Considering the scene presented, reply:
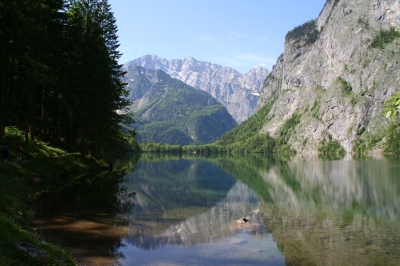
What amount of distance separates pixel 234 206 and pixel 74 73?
93.8 ft

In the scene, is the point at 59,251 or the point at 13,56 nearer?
the point at 59,251

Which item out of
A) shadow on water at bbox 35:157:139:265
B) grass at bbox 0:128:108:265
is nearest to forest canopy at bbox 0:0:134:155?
grass at bbox 0:128:108:265

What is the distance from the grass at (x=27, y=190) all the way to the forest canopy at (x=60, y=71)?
238 centimetres

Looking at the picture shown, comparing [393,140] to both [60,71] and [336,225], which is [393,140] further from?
[60,71]

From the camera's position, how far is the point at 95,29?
48.2 meters

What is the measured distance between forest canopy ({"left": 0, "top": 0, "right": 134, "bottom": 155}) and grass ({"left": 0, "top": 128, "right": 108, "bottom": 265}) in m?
2.38

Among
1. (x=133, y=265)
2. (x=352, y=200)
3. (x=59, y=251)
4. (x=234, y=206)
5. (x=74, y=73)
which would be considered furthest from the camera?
(x=74, y=73)

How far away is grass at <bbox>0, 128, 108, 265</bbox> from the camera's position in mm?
10255

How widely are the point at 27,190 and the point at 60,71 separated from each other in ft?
73.1

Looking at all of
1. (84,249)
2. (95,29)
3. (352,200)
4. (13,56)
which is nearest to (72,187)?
(13,56)

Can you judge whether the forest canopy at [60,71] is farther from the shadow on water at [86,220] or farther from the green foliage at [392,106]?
the green foliage at [392,106]

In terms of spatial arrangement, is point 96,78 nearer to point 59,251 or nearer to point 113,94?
point 113,94

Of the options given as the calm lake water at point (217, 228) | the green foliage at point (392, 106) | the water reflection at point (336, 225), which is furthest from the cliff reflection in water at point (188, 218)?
the green foliage at point (392, 106)

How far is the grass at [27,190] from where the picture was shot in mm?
10255
